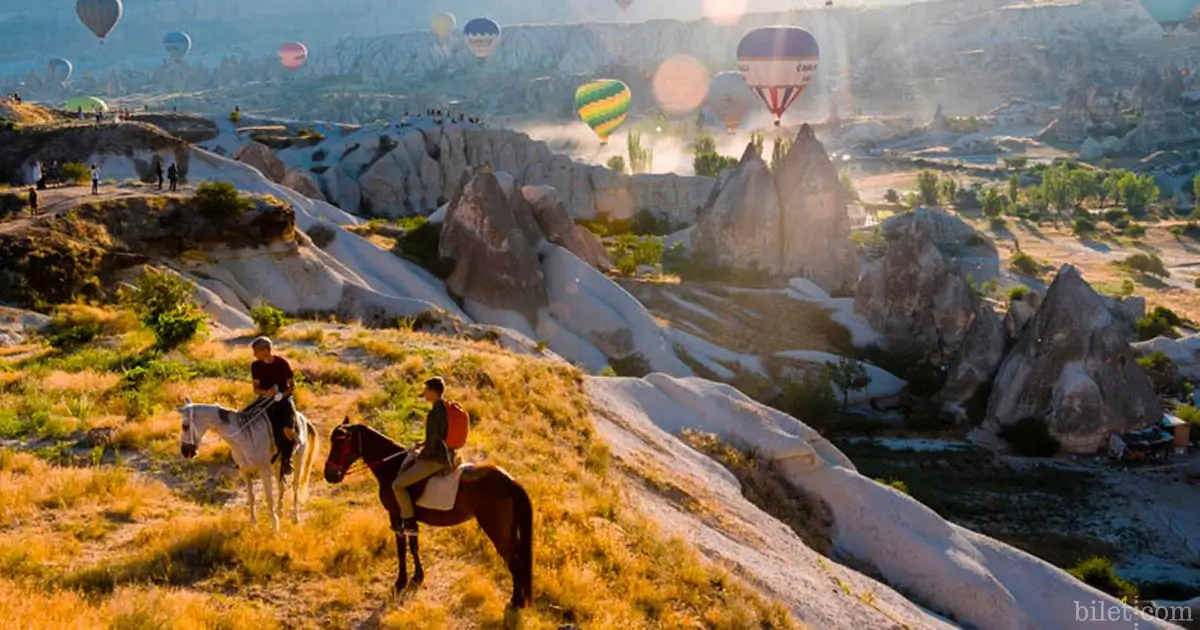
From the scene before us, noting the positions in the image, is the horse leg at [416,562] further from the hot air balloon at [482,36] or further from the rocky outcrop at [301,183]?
the hot air balloon at [482,36]

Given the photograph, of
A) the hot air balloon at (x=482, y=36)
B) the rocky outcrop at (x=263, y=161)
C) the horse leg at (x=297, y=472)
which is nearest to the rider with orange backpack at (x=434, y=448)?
the horse leg at (x=297, y=472)

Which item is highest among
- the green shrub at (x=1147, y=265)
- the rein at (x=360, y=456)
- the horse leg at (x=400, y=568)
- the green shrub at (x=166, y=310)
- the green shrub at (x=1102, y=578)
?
the green shrub at (x=166, y=310)

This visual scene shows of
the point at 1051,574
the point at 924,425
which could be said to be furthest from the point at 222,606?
the point at 924,425

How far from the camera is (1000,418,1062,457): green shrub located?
31.5 meters

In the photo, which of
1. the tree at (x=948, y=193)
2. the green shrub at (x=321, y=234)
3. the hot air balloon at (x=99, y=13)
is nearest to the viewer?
the green shrub at (x=321, y=234)

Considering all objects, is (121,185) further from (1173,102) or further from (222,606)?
(1173,102)

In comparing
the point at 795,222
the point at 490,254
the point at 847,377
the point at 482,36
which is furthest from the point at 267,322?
the point at 482,36

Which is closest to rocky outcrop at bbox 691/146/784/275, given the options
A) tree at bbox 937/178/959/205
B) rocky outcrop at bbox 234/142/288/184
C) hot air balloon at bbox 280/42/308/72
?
rocky outcrop at bbox 234/142/288/184

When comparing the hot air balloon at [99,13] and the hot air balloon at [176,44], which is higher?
the hot air balloon at [176,44]

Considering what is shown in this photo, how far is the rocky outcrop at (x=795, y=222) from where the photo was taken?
170 ft

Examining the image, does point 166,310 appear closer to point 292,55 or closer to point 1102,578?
point 1102,578

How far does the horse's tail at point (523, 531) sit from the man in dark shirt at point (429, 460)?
64cm

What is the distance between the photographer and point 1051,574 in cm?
1667

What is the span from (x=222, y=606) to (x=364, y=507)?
234cm
